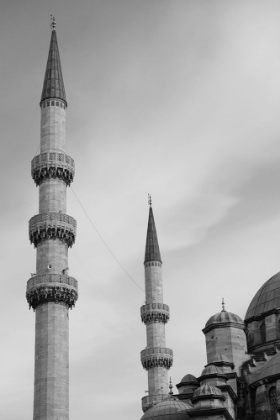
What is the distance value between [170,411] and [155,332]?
11.9 metres

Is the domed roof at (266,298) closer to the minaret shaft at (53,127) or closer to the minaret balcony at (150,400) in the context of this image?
the minaret balcony at (150,400)

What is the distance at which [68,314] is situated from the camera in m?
30.4

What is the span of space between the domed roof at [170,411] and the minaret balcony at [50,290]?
253 inches

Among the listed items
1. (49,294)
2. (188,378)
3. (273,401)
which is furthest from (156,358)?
(49,294)

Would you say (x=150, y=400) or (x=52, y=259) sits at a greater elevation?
(x=52, y=259)

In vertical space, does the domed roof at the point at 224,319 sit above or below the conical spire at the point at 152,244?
below

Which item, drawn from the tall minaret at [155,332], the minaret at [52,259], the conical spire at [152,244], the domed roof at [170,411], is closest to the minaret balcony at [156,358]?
the tall minaret at [155,332]

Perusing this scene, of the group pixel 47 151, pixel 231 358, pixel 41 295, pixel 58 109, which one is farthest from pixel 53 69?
pixel 231 358

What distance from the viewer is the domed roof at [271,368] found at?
3303cm

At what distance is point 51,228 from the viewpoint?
3088 centimetres

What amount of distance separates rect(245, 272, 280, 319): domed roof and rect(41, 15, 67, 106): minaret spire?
15.5m

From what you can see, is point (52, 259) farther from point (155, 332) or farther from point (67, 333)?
point (155, 332)

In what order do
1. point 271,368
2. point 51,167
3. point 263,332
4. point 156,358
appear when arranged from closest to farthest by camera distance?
point 51,167, point 271,368, point 263,332, point 156,358

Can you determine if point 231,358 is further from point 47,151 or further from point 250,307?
point 47,151
